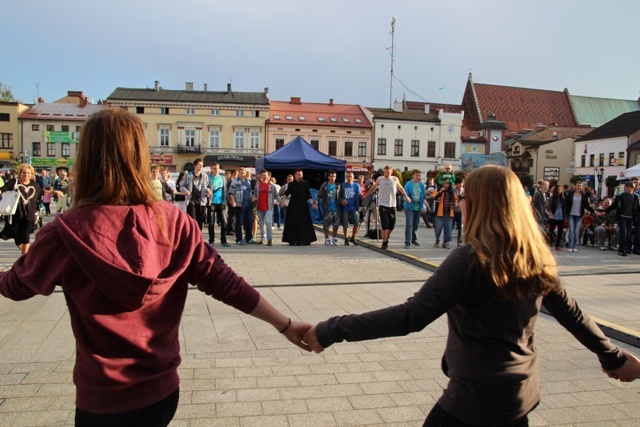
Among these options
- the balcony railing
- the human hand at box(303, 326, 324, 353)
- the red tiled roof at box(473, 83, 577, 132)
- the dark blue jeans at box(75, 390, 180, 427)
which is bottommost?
the dark blue jeans at box(75, 390, 180, 427)

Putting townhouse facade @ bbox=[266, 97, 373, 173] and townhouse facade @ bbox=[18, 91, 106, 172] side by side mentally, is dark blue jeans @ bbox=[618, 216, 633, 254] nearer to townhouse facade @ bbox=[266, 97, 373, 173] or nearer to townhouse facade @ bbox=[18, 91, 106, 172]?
townhouse facade @ bbox=[266, 97, 373, 173]

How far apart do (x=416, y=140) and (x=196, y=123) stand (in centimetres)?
2792

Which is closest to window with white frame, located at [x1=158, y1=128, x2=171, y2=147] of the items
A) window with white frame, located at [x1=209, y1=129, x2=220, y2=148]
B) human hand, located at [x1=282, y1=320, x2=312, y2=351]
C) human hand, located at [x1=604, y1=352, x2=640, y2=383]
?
window with white frame, located at [x1=209, y1=129, x2=220, y2=148]

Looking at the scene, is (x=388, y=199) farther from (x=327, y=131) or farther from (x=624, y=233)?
(x=327, y=131)

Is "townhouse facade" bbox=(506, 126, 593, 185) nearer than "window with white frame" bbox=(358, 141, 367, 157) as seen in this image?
No

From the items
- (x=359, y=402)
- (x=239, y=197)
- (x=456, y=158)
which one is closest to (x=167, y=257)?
(x=359, y=402)

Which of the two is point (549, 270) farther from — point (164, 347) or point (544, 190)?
point (544, 190)

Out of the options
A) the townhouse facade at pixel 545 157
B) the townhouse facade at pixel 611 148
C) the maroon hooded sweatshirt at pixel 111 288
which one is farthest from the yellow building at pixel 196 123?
the maroon hooded sweatshirt at pixel 111 288

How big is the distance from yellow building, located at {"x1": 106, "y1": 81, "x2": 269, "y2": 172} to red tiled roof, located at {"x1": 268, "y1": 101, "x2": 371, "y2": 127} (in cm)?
231

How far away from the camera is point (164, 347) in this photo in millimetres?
1891

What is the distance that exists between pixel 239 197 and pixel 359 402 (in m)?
10.0

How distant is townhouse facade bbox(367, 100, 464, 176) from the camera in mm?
66062

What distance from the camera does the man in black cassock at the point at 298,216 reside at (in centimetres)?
1347

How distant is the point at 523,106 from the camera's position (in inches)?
3558
